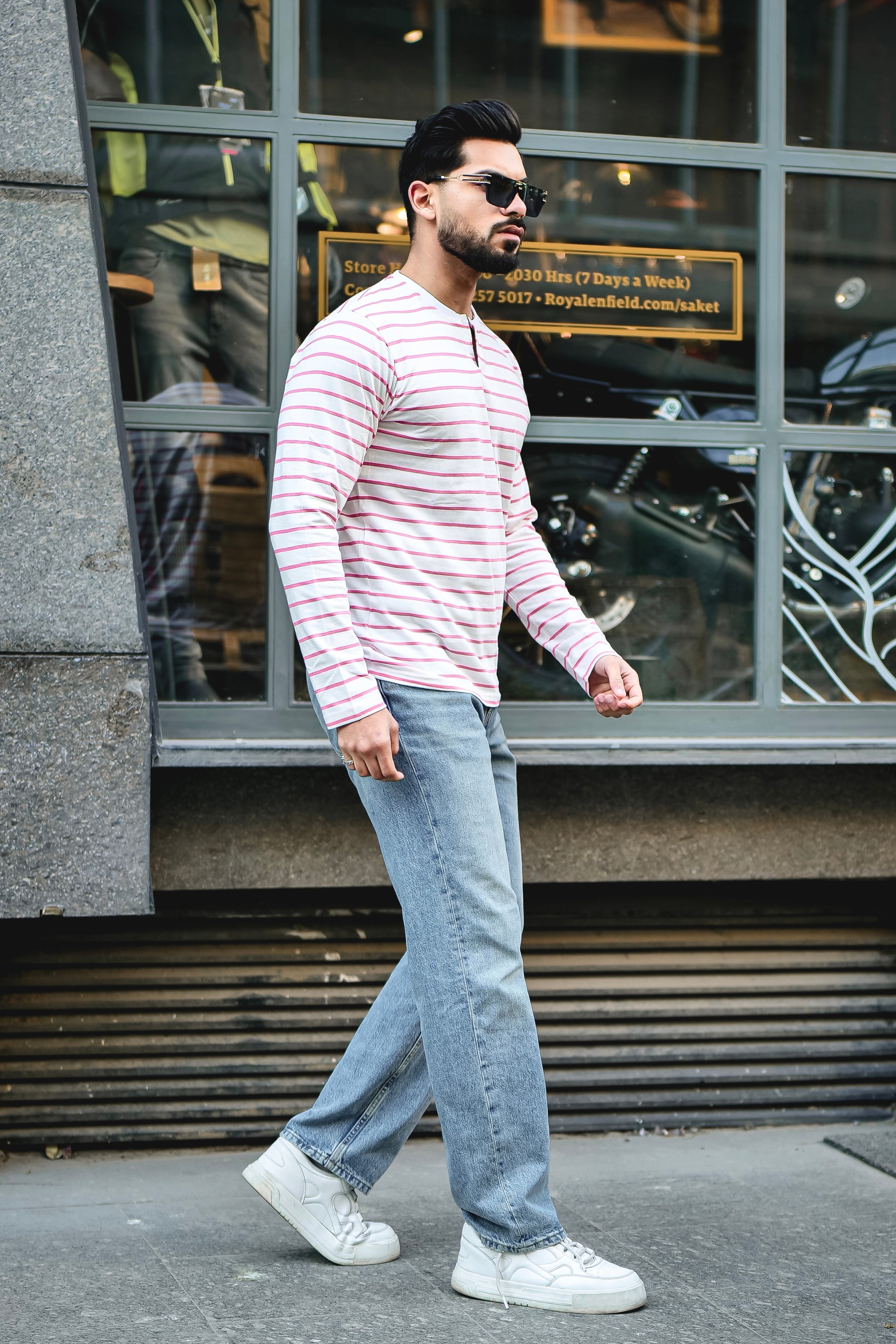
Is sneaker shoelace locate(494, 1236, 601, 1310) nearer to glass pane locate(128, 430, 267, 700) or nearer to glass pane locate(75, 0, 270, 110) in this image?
glass pane locate(128, 430, 267, 700)

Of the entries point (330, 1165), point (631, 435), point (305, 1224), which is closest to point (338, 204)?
point (631, 435)

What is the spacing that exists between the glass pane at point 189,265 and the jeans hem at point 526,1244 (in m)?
2.41

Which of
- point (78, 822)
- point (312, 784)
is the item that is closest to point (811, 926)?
point (312, 784)

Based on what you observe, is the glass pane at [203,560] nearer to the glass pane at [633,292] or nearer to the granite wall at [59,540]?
the granite wall at [59,540]

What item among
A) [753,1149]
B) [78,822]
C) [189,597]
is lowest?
[753,1149]

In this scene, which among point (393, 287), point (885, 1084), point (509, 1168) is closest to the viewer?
point (509, 1168)

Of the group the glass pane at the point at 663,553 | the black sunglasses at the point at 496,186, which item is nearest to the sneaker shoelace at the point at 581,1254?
the glass pane at the point at 663,553

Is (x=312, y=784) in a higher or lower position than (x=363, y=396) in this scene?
lower

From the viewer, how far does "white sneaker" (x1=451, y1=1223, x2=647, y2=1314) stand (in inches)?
101

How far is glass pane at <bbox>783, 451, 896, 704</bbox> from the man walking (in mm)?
1477

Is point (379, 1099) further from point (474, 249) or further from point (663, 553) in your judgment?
point (663, 553)

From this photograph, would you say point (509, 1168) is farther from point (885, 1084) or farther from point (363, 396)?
point (885, 1084)

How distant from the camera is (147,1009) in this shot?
383cm

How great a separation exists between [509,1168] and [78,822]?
1439 mm
